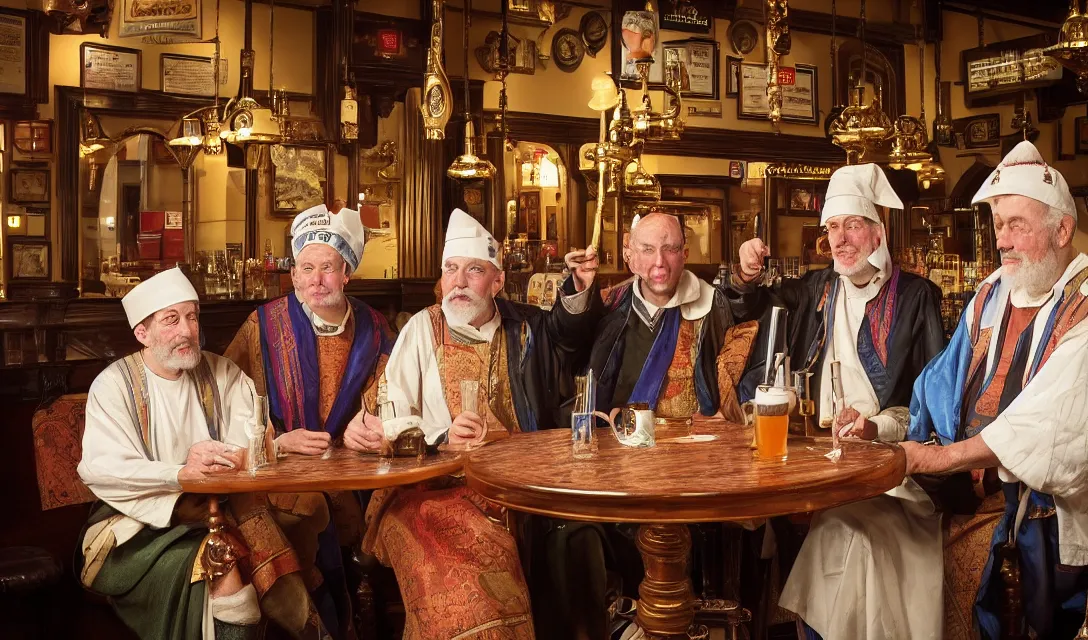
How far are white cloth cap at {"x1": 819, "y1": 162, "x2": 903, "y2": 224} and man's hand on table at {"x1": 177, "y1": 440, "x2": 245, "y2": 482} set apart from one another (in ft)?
7.39

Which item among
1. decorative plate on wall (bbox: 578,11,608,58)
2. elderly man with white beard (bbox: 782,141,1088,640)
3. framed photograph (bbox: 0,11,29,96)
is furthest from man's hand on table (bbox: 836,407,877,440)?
decorative plate on wall (bbox: 578,11,608,58)

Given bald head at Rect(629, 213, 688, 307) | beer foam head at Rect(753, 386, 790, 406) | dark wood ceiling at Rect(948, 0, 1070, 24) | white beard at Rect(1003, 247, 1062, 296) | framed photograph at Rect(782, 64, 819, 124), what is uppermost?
dark wood ceiling at Rect(948, 0, 1070, 24)

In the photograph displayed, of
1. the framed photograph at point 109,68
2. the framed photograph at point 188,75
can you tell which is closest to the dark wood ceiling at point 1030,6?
the framed photograph at point 188,75

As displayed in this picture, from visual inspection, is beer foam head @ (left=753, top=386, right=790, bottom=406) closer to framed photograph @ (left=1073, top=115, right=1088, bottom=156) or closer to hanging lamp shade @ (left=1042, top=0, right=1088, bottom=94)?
hanging lamp shade @ (left=1042, top=0, right=1088, bottom=94)

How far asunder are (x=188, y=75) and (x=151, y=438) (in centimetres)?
520

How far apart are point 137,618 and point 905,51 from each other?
967 centimetres

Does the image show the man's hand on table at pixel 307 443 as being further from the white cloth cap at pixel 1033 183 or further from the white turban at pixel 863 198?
the white cloth cap at pixel 1033 183

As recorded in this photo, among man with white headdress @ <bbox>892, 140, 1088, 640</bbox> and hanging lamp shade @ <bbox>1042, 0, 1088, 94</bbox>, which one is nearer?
man with white headdress @ <bbox>892, 140, 1088, 640</bbox>

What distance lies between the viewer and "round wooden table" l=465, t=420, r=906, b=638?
2.60m

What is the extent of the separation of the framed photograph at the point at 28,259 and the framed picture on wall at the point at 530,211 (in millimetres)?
→ 3602

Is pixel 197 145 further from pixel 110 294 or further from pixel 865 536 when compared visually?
pixel 865 536

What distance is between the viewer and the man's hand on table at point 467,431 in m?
3.53

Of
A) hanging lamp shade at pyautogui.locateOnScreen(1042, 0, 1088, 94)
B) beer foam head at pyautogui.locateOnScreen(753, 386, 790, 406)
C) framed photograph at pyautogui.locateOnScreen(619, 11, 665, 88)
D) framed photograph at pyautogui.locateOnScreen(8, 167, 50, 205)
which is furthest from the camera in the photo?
framed photograph at pyautogui.locateOnScreen(8, 167, 50, 205)

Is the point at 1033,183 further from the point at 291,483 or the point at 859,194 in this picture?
the point at 291,483
